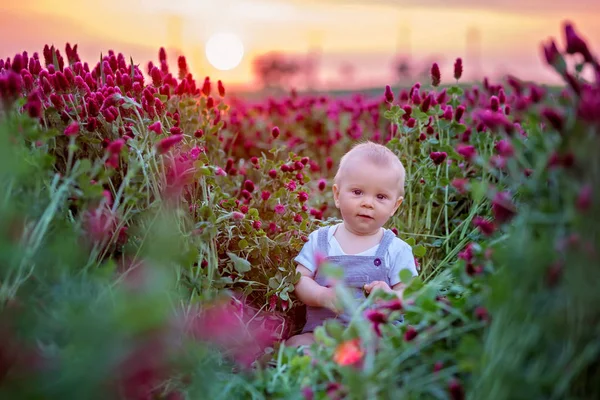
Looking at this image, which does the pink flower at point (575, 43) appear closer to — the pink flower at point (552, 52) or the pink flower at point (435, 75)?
the pink flower at point (552, 52)

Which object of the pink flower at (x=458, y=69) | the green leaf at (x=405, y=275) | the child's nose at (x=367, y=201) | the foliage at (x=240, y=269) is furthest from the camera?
the pink flower at (x=458, y=69)

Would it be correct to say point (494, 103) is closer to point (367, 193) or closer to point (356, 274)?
point (367, 193)

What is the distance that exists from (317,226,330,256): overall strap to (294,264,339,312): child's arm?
0.39 feet

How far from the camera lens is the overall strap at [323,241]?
10.7 feet

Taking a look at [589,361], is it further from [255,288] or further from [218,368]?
[255,288]

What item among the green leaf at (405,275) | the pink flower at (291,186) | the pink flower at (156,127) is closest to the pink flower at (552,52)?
the green leaf at (405,275)

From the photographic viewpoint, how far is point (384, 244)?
3.23 metres

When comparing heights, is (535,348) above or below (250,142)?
below

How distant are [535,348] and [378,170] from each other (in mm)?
1432

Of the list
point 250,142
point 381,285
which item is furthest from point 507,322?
point 250,142

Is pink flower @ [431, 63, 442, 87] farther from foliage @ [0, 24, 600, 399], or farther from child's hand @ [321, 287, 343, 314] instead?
child's hand @ [321, 287, 343, 314]

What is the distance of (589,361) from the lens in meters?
1.81

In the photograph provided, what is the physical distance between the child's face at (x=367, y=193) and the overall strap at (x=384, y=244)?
0.09 m

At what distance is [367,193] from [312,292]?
512 millimetres
